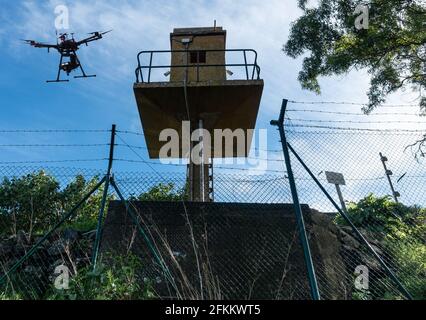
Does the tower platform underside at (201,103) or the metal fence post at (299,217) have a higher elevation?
the tower platform underside at (201,103)

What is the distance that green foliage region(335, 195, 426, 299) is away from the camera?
620 centimetres

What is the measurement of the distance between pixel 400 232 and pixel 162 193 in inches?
191

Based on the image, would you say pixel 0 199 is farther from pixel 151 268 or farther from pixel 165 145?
pixel 151 268

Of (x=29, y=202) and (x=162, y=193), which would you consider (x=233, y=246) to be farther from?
(x=29, y=202)

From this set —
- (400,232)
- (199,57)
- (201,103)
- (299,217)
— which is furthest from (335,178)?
(199,57)

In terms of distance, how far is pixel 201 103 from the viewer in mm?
11359

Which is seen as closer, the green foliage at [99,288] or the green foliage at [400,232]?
the green foliage at [99,288]

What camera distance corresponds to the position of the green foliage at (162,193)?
7.44m

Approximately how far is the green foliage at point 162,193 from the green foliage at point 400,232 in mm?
3750

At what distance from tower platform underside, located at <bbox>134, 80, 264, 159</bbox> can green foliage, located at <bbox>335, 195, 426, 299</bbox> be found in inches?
162

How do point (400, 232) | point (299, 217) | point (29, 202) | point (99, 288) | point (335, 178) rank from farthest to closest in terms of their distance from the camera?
point (29, 202)
point (400, 232)
point (335, 178)
point (299, 217)
point (99, 288)

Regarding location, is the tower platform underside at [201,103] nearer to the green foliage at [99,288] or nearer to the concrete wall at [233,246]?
the concrete wall at [233,246]

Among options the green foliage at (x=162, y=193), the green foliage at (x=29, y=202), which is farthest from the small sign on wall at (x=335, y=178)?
the green foliage at (x=29, y=202)
